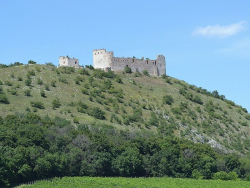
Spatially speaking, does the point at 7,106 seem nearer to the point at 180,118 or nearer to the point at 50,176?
the point at 50,176

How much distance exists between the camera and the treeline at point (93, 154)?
260 ft

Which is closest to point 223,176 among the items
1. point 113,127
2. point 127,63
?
point 113,127

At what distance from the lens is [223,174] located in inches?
3743

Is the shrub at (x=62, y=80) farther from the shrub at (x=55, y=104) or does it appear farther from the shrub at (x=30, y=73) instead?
the shrub at (x=55, y=104)

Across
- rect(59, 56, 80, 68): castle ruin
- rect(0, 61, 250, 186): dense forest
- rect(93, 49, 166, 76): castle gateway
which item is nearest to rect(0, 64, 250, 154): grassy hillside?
rect(0, 61, 250, 186): dense forest

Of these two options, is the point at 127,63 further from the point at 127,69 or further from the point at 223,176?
the point at 223,176

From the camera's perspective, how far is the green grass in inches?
2972

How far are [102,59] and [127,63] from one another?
6.05 m

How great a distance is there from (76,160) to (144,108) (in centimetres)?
4036

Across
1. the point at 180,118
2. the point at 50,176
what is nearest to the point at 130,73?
the point at 180,118

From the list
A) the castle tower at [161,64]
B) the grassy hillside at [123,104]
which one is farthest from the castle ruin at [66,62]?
the castle tower at [161,64]

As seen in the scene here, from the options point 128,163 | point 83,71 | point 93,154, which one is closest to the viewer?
point 93,154

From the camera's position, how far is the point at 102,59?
451ft

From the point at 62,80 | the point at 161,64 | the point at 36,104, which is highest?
the point at 161,64
